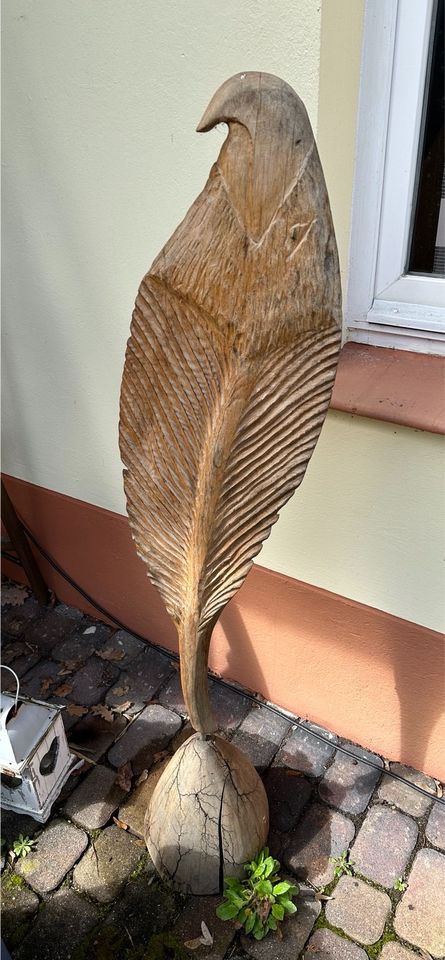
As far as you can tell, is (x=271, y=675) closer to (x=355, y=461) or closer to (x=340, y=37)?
(x=355, y=461)

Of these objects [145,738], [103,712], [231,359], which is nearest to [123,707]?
[103,712]

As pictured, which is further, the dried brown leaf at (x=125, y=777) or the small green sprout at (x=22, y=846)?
the dried brown leaf at (x=125, y=777)

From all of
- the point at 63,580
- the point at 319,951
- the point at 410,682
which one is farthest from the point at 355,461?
the point at 63,580

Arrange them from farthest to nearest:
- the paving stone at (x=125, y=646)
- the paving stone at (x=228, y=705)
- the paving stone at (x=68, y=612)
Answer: the paving stone at (x=68, y=612), the paving stone at (x=125, y=646), the paving stone at (x=228, y=705)

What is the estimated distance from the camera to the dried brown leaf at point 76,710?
2.56m

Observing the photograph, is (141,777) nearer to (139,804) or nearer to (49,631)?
(139,804)

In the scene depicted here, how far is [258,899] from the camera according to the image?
1.90m

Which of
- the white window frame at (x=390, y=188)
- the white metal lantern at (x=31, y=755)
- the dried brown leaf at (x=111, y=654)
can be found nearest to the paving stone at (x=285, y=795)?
the white metal lantern at (x=31, y=755)

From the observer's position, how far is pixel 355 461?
6.53ft

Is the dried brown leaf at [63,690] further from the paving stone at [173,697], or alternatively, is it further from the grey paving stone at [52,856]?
the grey paving stone at [52,856]

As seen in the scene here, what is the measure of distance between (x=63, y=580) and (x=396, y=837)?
1.75 m

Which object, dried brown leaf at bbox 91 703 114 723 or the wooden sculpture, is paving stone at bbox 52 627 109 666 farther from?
the wooden sculpture

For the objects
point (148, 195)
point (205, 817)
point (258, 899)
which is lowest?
point (258, 899)

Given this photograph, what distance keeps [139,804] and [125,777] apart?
117 millimetres
